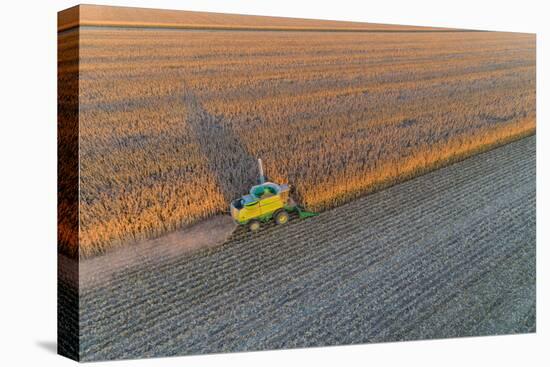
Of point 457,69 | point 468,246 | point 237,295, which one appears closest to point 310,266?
point 237,295

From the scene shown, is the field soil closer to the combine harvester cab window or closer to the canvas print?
the canvas print

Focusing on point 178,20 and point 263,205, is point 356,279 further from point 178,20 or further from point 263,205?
point 178,20

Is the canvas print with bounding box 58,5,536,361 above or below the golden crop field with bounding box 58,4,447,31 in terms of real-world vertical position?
below

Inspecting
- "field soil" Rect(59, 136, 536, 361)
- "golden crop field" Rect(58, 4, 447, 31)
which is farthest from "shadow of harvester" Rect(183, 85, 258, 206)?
"golden crop field" Rect(58, 4, 447, 31)

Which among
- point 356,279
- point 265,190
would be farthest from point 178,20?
point 356,279

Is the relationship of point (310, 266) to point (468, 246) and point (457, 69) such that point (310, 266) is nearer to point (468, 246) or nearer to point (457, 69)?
point (468, 246)

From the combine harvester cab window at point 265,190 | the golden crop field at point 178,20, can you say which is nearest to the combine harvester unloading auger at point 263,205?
the combine harvester cab window at point 265,190
